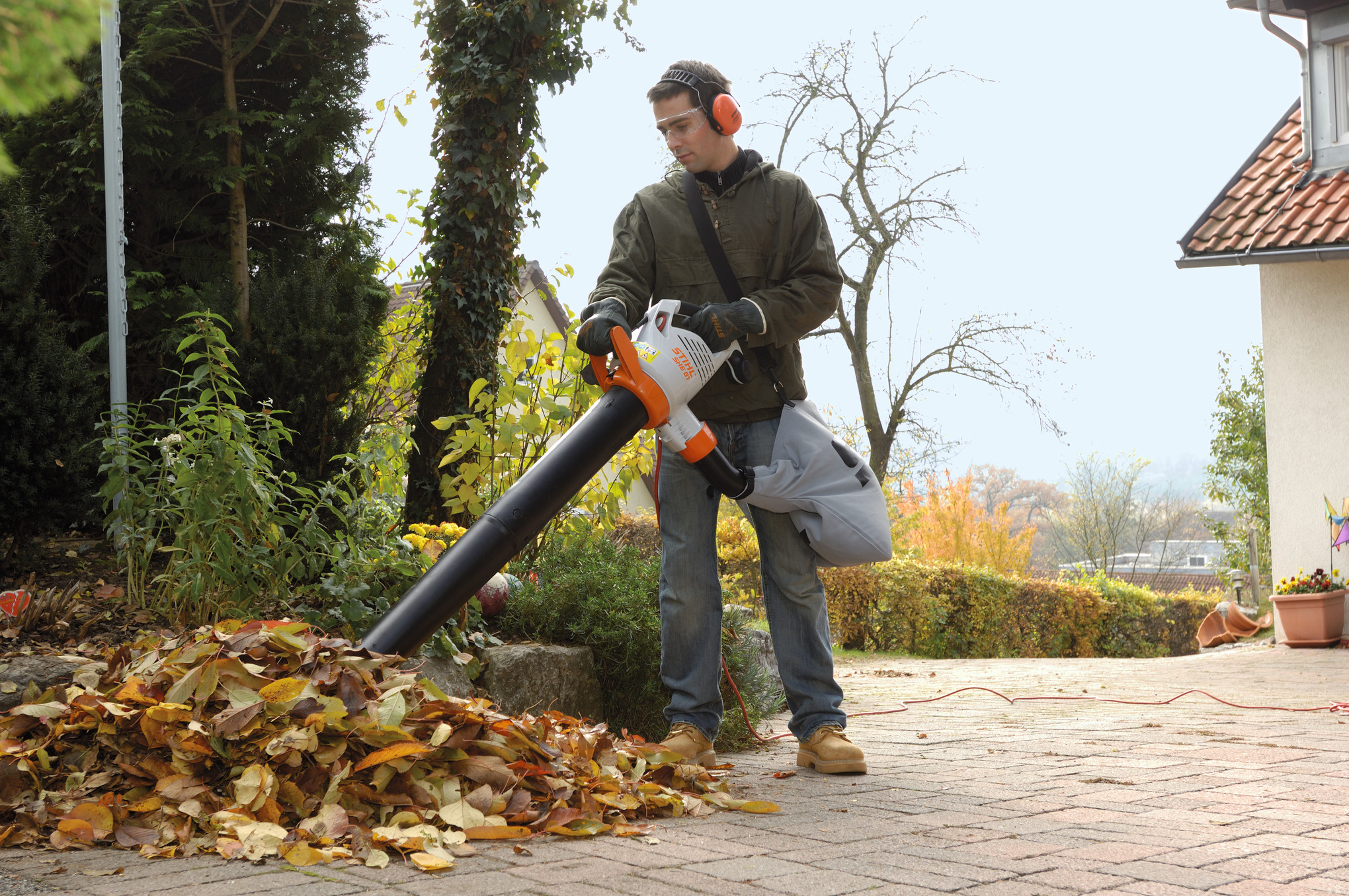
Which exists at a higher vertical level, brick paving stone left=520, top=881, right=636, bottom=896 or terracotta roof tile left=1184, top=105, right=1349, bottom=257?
terracotta roof tile left=1184, top=105, right=1349, bottom=257

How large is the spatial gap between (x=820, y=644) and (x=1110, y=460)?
34569 mm

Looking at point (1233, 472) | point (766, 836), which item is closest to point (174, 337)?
point (766, 836)

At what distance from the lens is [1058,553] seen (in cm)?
3638

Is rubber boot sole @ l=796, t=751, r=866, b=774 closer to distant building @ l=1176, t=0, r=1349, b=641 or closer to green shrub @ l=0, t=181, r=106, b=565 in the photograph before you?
green shrub @ l=0, t=181, r=106, b=565

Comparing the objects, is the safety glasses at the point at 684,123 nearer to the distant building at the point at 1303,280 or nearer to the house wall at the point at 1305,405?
the distant building at the point at 1303,280

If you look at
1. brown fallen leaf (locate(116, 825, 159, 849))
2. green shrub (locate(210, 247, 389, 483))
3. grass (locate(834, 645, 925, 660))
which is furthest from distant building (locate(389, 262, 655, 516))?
brown fallen leaf (locate(116, 825, 159, 849))

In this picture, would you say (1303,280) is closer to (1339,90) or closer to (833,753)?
(1339,90)

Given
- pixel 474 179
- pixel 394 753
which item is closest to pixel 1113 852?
pixel 394 753

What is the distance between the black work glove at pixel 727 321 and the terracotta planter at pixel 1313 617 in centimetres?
849

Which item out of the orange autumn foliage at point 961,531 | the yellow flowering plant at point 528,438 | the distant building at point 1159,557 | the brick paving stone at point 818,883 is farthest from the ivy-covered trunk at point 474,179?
the distant building at point 1159,557

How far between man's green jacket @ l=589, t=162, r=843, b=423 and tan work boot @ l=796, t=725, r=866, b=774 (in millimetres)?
989

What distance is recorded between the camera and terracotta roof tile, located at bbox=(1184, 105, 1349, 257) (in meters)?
9.30

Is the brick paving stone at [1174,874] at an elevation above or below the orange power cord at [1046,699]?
above

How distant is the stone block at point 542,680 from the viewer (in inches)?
139
